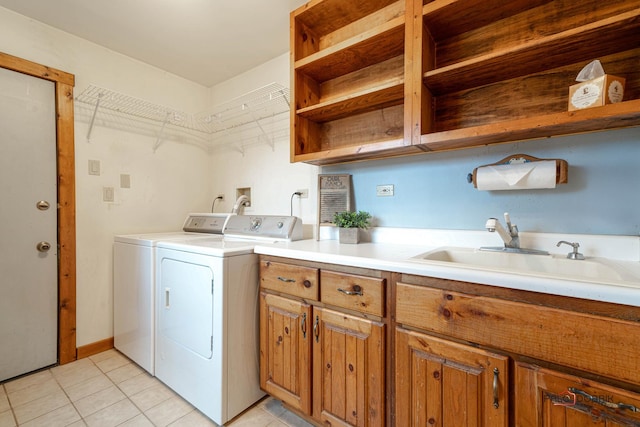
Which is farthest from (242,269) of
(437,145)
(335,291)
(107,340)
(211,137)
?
(211,137)

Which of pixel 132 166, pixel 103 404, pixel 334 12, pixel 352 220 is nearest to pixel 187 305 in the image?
pixel 103 404

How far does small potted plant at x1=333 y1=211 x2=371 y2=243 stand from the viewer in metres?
1.67

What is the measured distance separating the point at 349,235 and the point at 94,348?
7.16 feet

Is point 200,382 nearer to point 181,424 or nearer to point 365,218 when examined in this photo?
point 181,424

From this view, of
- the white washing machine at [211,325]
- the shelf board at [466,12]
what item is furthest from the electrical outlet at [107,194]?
the shelf board at [466,12]

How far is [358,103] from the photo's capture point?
5.50ft

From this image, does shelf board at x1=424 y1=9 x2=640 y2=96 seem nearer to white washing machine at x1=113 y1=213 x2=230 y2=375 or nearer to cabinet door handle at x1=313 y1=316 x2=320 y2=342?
cabinet door handle at x1=313 y1=316 x2=320 y2=342

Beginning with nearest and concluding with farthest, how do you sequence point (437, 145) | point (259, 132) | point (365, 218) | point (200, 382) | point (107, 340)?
point (437, 145) → point (200, 382) → point (365, 218) → point (107, 340) → point (259, 132)

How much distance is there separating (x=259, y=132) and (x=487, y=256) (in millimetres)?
2027

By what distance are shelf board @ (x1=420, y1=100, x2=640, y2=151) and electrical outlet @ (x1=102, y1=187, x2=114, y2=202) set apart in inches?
93.5

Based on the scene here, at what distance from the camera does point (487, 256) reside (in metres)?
1.31

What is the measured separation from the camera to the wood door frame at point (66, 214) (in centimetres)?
197

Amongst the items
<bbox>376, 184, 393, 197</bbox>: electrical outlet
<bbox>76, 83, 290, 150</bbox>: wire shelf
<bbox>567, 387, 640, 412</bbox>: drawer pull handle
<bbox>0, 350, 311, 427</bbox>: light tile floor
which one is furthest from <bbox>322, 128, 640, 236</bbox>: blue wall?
<bbox>0, 350, 311, 427</bbox>: light tile floor

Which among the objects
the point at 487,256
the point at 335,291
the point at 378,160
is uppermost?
the point at 378,160
